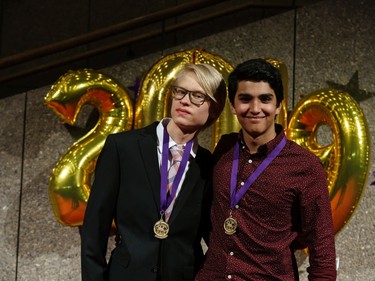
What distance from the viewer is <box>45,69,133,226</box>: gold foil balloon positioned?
2557 millimetres

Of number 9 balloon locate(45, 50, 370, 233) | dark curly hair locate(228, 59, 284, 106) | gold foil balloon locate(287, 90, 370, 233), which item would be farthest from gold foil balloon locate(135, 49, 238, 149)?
dark curly hair locate(228, 59, 284, 106)

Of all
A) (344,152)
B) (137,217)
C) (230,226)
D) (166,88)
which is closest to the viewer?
(230,226)

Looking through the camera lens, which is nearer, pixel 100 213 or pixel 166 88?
pixel 100 213

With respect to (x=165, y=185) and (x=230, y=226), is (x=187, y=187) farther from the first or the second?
(x=230, y=226)

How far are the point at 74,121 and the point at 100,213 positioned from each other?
3.24 feet

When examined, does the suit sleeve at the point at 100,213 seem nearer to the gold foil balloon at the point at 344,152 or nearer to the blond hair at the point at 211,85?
the blond hair at the point at 211,85

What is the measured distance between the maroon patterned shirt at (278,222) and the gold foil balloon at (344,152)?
0.82 meters

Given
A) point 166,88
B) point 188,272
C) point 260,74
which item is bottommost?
point 188,272

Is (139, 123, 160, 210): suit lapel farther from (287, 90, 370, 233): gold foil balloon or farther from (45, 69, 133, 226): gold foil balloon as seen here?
(287, 90, 370, 233): gold foil balloon

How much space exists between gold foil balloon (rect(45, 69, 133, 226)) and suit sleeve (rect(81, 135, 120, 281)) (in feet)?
2.59

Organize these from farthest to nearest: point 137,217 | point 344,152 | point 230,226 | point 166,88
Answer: point 166,88
point 344,152
point 137,217
point 230,226

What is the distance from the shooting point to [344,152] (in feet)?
8.12

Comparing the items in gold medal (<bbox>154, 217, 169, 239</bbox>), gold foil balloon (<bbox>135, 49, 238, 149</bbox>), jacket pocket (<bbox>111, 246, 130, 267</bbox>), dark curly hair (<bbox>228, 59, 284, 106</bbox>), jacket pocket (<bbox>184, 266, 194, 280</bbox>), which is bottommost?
jacket pocket (<bbox>184, 266, 194, 280</bbox>)

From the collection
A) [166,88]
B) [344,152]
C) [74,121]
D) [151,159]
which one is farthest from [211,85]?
[74,121]
